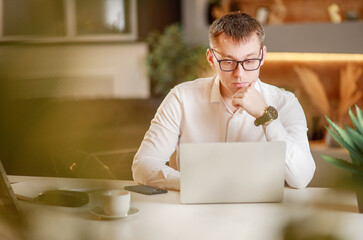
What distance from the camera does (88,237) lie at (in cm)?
22

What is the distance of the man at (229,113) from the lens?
5.88 feet

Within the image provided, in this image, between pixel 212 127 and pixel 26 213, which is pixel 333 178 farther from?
pixel 212 127

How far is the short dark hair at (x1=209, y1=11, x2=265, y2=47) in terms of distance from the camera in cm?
193

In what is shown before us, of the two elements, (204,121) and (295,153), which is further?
(204,121)

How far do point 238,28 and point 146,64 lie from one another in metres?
4.38

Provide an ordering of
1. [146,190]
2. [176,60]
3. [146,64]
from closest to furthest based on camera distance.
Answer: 1. [146,190]
2. [176,60]
3. [146,64]

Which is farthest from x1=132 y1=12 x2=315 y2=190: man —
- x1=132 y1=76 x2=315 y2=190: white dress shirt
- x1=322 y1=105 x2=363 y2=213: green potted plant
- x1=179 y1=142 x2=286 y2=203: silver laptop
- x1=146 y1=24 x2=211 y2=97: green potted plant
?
x1=146 y1=24 x2=211 y2=97: green potted plant

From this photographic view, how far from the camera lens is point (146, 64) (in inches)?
246

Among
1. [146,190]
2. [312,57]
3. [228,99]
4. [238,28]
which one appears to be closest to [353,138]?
[146,190]

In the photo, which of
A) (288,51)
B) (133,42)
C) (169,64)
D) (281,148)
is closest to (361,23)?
(288,51)

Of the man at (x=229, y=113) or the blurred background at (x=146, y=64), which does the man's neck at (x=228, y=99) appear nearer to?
the man at (x=229, y=113)

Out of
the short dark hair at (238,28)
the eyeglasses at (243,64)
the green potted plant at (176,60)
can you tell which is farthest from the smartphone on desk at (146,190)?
the green potted plant at (176,60)

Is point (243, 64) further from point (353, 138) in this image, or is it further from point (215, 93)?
point (353, 138)

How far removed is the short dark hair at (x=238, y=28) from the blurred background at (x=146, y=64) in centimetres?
48
